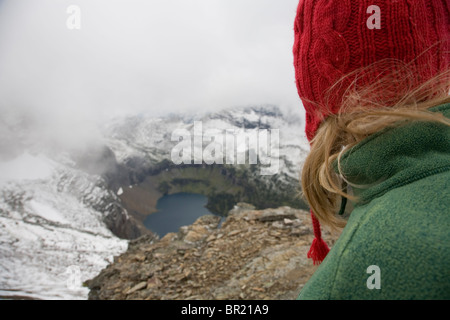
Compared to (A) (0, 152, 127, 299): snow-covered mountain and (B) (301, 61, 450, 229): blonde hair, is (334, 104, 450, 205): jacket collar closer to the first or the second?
(B) (301, 61, 450, 229): blonde hair

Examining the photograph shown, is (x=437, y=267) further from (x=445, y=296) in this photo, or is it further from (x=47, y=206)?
(x=47, y=206)

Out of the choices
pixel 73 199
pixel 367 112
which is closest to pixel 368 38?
pixel 367 112

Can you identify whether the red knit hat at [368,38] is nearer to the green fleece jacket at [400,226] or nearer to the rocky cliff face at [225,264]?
the green fleece jacket at [400,226]

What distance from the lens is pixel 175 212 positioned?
12962 centimetres

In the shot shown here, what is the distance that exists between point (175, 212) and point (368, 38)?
442 feet

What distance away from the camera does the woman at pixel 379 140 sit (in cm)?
70

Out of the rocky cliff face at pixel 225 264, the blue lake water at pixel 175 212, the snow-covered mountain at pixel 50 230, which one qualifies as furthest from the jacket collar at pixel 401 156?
the blue lake water at pixel 175 212

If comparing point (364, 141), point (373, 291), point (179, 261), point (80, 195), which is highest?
point (80, 195)

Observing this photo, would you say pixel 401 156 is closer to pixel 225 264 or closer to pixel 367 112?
pixel 367 112

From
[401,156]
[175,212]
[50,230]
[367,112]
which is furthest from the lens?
[175,212]

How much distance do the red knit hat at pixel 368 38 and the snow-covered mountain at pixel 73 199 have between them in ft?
1.97

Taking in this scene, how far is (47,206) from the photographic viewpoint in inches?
2434

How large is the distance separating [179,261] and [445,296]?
21.6 feet
